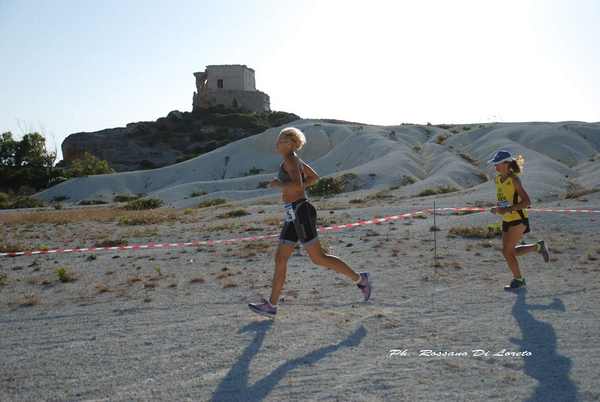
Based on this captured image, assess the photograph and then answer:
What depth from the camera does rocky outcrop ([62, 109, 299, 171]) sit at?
223ft

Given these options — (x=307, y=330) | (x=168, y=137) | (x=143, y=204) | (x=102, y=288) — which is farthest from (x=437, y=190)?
(x=168, y=137)

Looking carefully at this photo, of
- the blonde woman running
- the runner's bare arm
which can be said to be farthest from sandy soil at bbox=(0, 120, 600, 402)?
the runner's bare arm

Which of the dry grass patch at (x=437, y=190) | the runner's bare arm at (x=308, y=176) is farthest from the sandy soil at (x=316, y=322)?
the dry grass patch at (x=437, y=190)

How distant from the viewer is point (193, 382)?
3.92 metres

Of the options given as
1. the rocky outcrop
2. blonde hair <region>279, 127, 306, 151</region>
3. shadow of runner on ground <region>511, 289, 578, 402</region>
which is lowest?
shadow of runner on ground <region>511, 289, 578, 402</region>

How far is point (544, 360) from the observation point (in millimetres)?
4152

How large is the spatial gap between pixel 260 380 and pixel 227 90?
251 ft

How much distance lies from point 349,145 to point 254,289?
38.1m

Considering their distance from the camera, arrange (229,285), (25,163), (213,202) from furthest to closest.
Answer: (25,163)
(213,202)
(229,285)

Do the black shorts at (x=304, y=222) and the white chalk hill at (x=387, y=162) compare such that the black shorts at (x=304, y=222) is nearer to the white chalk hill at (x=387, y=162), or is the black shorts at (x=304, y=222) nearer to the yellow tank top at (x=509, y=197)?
the yellow tank top at (x=509, y=197)

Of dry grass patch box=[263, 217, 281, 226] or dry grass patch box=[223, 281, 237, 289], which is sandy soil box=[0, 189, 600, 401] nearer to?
dry grass patch box=[223, 281, 237, 289]

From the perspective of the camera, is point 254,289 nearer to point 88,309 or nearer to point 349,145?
point 88,309

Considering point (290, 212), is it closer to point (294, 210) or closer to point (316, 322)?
point (294, 210)

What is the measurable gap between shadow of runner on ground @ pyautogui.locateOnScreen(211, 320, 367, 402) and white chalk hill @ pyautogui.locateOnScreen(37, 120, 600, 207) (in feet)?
61.5
